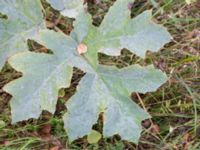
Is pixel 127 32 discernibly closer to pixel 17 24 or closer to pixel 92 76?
pixel 92 76

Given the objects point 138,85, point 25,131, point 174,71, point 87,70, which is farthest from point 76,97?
point 174,71

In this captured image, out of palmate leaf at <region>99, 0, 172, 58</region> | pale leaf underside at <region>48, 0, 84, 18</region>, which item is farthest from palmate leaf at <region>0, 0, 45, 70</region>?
palmate leaf at <region>99, 0, 172, 58</region>

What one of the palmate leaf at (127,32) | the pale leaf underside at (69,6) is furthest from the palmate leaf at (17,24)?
the palmate leaf at (127,32)

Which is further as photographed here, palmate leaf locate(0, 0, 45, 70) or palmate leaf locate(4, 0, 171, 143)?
palmate leaf locate(0, 0, 45, 70)

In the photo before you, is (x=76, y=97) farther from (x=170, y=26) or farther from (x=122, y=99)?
(x=170, y=26)

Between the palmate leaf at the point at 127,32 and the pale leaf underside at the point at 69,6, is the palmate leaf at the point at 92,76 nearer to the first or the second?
the palmate leaf at the point at 127,32

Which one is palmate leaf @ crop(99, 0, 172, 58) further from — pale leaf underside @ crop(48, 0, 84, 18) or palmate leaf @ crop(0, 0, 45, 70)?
palmate leaf @ crop(0, 0, 45, 70)

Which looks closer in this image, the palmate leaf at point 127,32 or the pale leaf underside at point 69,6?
the palmate leaf at point 127,32
